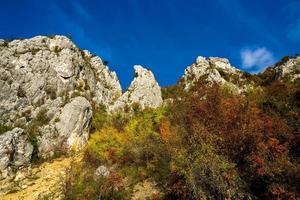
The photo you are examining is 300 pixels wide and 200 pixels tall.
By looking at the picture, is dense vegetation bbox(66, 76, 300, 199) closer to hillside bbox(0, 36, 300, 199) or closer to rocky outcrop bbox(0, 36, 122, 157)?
hillside bbox(0, 36, 300, 199)

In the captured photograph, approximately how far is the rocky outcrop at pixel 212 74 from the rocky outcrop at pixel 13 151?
3684cm

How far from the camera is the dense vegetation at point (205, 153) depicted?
1020 inches

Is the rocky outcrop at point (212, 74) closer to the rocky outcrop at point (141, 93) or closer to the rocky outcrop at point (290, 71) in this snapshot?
the rocky outcrop at point (290, 71)

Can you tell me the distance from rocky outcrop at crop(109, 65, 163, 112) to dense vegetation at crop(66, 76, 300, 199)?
9.09m

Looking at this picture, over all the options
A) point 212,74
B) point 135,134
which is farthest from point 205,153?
point 212,74

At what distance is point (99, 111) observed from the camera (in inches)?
2466

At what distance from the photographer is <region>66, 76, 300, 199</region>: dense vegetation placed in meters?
25.9

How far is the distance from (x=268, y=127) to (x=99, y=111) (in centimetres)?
3544

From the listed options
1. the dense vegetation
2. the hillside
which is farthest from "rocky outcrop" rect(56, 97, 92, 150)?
the dense vegetation

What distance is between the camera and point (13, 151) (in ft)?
142

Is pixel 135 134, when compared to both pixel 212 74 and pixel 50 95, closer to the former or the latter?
pixel 50 95

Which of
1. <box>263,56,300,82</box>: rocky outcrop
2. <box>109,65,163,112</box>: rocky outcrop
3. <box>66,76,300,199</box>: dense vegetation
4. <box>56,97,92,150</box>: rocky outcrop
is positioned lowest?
<box>66,76,300,199</box>: dense vegetation

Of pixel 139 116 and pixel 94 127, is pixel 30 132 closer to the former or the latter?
pixel 94 127

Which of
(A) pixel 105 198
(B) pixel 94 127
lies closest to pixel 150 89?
(B) pixel 94 127
